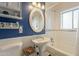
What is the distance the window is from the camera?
1209mm

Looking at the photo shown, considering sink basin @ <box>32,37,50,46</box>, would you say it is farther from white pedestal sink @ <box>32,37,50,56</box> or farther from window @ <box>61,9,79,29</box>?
window @ <box>61,9,79,29</box>

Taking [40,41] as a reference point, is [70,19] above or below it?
above

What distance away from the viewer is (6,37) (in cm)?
109

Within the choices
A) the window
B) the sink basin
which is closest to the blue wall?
the sink basin

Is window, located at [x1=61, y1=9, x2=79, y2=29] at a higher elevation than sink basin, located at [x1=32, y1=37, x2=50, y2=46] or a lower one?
higher

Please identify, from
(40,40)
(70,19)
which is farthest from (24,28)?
(70,19)

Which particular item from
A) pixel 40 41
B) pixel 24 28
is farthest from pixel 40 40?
pixel 24 28

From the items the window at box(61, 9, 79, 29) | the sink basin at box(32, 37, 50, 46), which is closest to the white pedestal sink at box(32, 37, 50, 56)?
the sink basin at box(32, 37, 50, 46)

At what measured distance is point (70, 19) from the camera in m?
1.24

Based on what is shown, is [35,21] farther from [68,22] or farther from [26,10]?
[68,22]

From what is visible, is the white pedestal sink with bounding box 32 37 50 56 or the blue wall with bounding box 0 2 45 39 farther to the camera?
the white pedestal sink with bounding box 32 37 50 56

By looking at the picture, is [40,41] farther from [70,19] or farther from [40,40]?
[70,19]

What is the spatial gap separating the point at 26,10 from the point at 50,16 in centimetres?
31

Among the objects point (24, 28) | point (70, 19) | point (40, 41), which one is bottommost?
point (40, 41)
